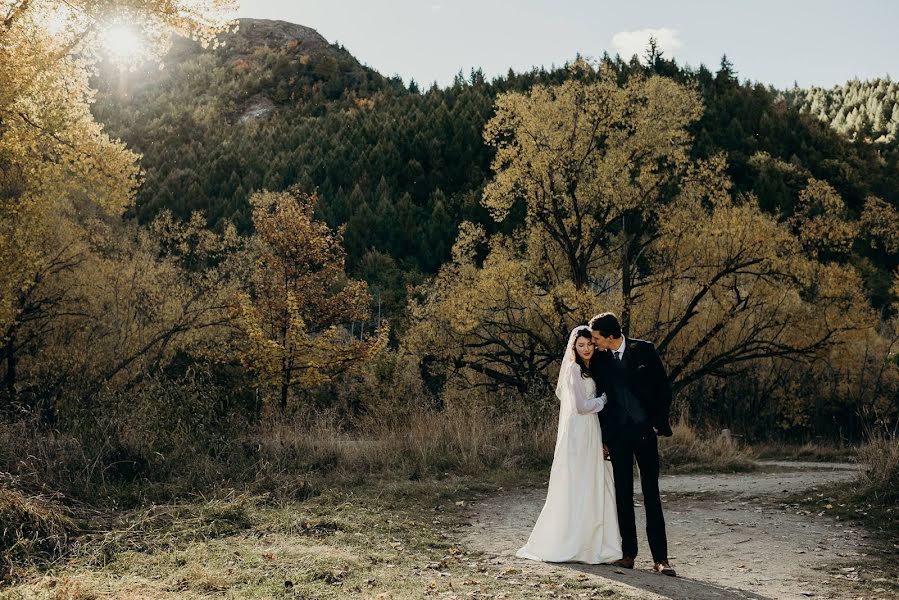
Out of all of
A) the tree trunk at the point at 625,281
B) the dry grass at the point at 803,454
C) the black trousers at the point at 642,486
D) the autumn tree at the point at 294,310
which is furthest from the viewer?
the tree trunk at the point at 625,281

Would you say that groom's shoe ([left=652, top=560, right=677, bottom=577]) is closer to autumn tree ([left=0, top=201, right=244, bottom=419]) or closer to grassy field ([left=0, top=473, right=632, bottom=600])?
grassy field ([left=0, top=473, right=632, bottom=600])

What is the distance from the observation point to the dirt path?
580 centimetres

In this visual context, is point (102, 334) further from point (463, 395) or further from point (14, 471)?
point (14, 471)

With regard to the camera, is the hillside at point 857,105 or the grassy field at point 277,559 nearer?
the grassy field at point 277,559

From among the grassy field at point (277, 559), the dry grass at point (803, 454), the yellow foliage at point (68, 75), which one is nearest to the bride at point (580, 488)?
the grassy field at point (277, 559)

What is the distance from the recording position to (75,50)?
13828 millimetres

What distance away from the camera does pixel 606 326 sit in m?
6.39

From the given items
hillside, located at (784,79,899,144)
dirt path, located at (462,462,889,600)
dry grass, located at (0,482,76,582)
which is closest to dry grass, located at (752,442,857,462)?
dirt path, located at (462,462,889,600)

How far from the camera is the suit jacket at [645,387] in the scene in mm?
6258

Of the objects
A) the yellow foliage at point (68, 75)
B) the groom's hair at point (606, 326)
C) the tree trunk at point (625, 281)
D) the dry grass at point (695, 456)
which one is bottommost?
the dry grass at point (695, 456)

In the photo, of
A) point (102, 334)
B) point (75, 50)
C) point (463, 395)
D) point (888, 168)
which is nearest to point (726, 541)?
point (75, 50)

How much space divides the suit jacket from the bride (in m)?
0.15

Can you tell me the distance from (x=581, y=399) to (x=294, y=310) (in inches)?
669

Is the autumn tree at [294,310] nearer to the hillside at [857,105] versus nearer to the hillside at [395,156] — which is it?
the hillside at [395,156]
